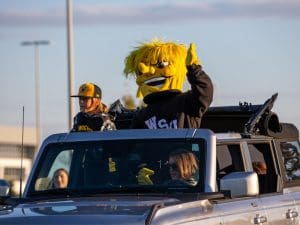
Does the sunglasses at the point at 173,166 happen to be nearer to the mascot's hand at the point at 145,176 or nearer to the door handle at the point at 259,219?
the mascot's hand at the point at 145,176

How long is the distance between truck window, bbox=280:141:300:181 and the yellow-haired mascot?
33.9 inches

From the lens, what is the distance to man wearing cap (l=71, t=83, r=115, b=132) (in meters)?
11.4

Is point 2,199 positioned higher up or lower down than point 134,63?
lower down

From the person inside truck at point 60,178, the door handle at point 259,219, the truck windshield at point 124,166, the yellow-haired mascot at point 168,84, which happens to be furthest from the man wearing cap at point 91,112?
the door handle at point 259,219

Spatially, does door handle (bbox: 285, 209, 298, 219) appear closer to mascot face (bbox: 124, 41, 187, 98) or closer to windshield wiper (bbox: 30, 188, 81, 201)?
windshield wiper (bbox: 30, 188, 81, 201)

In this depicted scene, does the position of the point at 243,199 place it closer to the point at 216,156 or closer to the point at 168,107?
the point at 216,156

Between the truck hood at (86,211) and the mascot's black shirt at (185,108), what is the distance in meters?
2.10

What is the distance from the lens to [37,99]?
57.0 metres

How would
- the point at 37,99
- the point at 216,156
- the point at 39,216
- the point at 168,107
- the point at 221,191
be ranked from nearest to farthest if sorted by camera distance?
the point at 39,216 → the point at 221,191 → the point at 216,156 → the point at 168,107 → the point at 37,99

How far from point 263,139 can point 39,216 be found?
3.09 meters

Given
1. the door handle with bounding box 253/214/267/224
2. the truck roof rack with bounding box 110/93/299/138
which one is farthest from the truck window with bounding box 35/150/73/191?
the door handle with bounding box 253/214/267/224

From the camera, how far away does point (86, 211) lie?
7949 mm

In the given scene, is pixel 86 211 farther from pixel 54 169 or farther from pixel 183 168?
pixel 54 169

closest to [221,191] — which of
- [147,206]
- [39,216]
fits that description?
[147,206]
